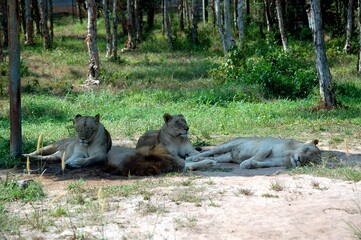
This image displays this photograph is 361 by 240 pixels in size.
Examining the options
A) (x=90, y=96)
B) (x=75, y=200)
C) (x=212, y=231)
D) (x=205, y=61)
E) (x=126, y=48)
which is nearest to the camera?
(x=212, y=231)

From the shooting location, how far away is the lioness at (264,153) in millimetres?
9531

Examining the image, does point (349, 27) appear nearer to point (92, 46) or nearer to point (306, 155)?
point (92, 46)

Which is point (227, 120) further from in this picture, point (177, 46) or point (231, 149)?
→ point (177, 46)

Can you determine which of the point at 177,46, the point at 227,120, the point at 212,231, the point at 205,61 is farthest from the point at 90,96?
the point at 177,46

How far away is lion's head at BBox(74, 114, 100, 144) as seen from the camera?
1014cm

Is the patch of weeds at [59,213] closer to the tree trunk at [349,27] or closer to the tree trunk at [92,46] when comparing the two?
the tree trunk at [92,46]

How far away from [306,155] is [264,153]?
Result: 0.68m

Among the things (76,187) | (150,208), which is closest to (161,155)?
(76,187)

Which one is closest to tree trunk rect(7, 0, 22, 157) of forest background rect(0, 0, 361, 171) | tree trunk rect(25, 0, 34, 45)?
forest background rect(0, 0, 361, 171)

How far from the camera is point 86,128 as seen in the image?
402 inches

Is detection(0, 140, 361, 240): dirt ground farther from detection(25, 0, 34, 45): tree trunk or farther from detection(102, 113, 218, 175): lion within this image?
detection(25, 0, 34, 45): tree trunk

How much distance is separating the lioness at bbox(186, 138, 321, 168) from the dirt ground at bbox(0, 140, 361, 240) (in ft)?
2.63

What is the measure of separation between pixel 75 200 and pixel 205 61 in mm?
19599

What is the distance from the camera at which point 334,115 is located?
14656 millimetres
